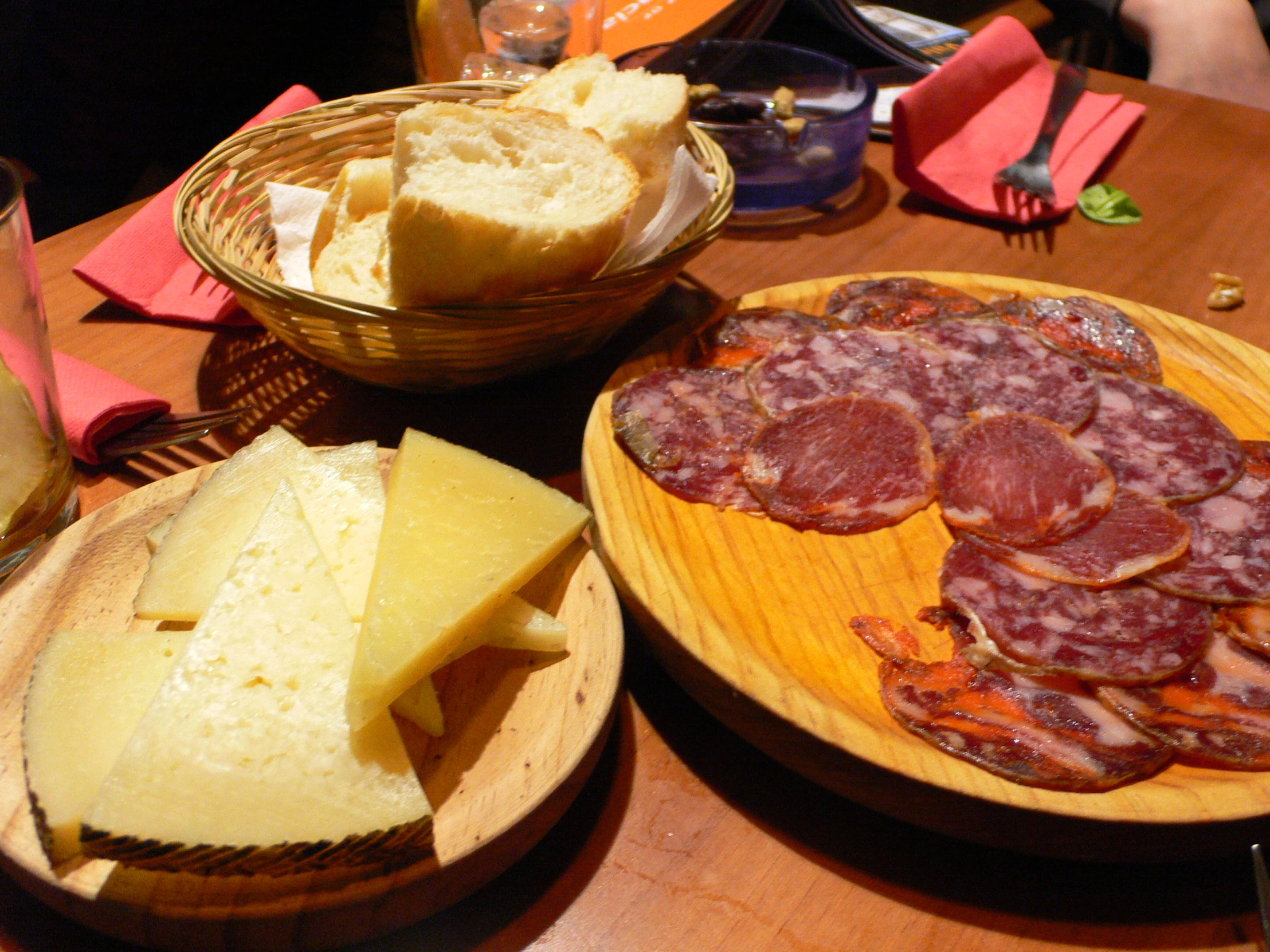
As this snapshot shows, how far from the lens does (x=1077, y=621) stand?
2.63 feet

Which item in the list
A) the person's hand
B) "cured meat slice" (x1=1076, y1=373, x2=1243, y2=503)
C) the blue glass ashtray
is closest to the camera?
"cured meat slice" (x1=1076, y1=373, x2=1243, y2=503)

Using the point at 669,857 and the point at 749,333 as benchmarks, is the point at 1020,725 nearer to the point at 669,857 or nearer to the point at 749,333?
the point at 669,857

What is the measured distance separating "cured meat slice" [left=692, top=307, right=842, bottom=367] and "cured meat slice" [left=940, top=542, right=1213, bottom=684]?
0.37 m

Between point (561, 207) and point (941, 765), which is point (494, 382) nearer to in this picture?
point (561, 207)

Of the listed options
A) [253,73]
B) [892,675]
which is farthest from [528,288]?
[253,73]

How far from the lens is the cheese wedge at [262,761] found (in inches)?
20.4

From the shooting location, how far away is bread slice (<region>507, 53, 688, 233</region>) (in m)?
1.10

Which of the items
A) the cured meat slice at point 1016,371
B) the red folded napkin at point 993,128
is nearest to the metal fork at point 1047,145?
the red folded napkin at point 993,128

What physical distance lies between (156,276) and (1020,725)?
116cm

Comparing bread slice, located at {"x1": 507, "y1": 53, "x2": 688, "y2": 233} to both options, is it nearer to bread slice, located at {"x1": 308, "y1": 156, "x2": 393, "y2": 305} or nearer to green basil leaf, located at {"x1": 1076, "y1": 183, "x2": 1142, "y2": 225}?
bread slice, located at {"x1": 308, "y1": 156, "x2": 393, "y2": 305}

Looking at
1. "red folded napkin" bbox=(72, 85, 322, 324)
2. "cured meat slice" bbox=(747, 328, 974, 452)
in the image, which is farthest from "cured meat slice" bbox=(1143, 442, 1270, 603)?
"red folded napkin" bbox=(72, 85, 322, 324)

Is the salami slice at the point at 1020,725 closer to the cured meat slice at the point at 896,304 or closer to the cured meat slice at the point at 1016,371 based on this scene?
the cured meat slice at the point at 1016,371

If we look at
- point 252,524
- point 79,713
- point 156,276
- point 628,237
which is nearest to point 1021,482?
point 628,237

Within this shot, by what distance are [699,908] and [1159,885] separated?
34 centimetres
